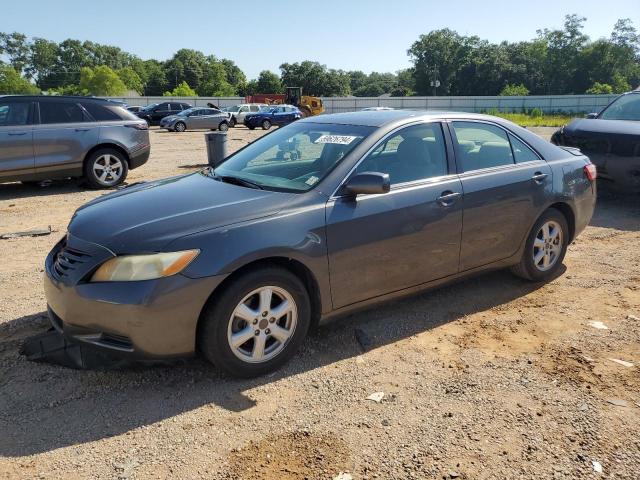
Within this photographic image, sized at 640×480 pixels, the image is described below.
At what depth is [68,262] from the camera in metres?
3.19

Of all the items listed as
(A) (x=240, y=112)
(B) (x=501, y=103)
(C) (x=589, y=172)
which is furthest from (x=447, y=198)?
(B) (x=501, y=103)

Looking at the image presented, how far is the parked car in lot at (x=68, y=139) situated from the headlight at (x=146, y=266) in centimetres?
701

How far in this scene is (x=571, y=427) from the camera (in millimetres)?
2883

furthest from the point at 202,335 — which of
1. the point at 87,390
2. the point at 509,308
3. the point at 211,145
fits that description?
the point at 211,145

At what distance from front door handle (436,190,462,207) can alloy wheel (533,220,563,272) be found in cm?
117

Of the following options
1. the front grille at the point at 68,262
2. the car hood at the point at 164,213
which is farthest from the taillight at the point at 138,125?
the front grille at the point at 68,262

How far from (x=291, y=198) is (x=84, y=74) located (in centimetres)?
10388

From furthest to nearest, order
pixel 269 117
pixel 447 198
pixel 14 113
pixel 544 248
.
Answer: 1. pixel 269 117
2. pixel 14 113
3. pixel 544 248
4. pixel 447 198

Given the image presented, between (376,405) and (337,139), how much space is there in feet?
6.34

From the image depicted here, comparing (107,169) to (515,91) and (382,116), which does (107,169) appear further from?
(515,91)

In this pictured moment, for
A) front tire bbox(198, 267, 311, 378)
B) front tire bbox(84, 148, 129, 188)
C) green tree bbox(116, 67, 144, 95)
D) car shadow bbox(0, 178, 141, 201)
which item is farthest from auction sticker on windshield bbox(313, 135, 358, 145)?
green tree bbox(116, 67, 144, 95)

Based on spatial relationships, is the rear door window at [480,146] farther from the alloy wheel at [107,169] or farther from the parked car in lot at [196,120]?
the parked car in lot at [196,120]

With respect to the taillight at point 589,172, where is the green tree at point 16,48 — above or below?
above

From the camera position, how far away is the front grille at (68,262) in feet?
10.2
